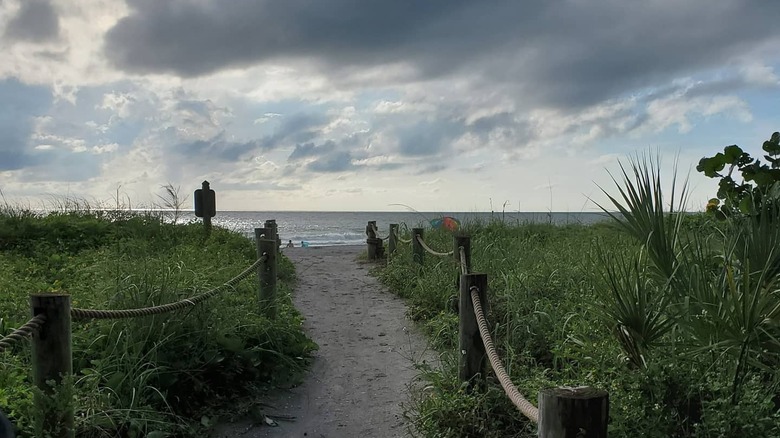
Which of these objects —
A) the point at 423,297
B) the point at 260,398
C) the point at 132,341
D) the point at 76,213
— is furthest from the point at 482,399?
the point at 76,213

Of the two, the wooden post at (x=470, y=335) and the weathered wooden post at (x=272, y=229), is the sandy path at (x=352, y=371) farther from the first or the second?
the weathered wooden post at (x=272, y=229)

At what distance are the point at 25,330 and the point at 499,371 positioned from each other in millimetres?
2130

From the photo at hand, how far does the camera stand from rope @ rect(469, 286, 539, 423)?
7.30ft

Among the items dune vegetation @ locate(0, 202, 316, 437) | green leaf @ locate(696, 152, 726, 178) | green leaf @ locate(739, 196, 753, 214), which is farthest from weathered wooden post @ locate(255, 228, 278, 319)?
green leaf @ locate(739, 196, 753, 214)

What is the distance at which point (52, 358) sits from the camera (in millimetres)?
2730

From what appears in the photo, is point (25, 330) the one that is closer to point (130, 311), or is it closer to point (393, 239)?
point (130, 311)

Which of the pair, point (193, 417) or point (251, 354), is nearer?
point (193, 417)

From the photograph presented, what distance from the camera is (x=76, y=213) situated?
1280 cm

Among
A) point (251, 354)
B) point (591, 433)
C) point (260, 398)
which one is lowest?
point (260, 398)

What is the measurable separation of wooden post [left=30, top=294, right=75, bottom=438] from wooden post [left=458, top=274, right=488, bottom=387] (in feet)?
7.73

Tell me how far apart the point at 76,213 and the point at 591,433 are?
43.7 ft

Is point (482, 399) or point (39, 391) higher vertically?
point (39, 391)

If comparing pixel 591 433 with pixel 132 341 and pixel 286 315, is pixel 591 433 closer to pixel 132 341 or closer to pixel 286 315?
pixel 132 341

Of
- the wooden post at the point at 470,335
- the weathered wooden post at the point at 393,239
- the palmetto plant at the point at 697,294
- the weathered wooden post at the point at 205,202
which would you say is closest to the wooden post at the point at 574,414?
the palmetto plant at the point at 697,294
